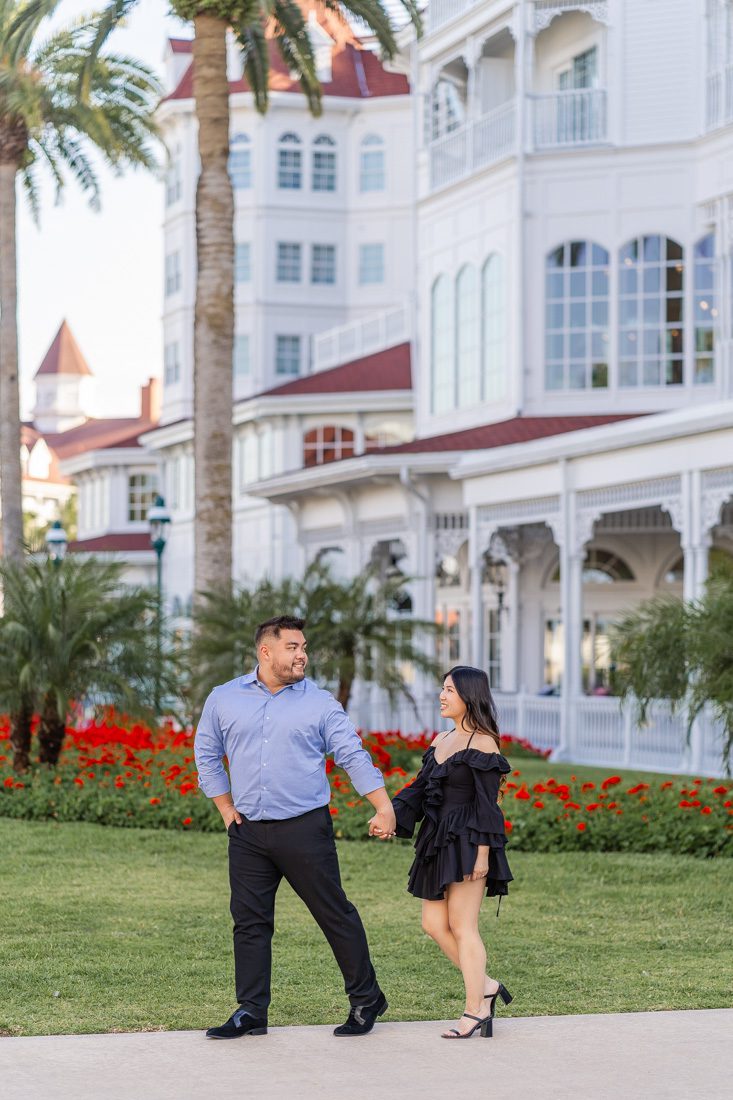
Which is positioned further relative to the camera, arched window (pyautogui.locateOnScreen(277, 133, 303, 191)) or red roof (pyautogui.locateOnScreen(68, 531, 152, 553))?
red roof (pyautogui.locateOnScreen(68, 531, 152, 553))

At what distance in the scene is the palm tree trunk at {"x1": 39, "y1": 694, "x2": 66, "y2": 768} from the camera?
16.1 m

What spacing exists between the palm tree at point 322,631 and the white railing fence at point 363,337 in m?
18.3

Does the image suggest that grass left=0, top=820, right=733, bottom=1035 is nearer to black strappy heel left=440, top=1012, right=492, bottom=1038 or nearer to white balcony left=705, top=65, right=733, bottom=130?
black strappy heel left=440, top=1012, right=492, bottom=1038

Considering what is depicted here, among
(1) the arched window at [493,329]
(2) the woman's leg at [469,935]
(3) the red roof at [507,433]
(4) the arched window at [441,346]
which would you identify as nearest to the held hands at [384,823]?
(2) the woman's leg at [469,935]

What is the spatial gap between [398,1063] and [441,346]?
82.3 ft

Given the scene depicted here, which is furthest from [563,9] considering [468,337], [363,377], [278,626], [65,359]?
[65,359]

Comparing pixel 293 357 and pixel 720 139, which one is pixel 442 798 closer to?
pixel 720 139

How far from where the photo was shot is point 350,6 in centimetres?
2266

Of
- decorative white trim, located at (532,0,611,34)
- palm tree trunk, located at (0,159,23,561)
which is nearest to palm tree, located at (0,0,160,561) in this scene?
palm tree trunk, located at (0,159,23,561)

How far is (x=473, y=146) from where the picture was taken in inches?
1169

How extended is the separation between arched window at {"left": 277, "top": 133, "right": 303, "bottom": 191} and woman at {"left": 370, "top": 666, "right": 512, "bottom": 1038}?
4046cm

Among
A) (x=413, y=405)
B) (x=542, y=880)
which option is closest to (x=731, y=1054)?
(x=542, y=880)

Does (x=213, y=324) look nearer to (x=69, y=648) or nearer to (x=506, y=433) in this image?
(x=69, y=648)

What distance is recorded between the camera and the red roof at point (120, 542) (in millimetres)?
51438
